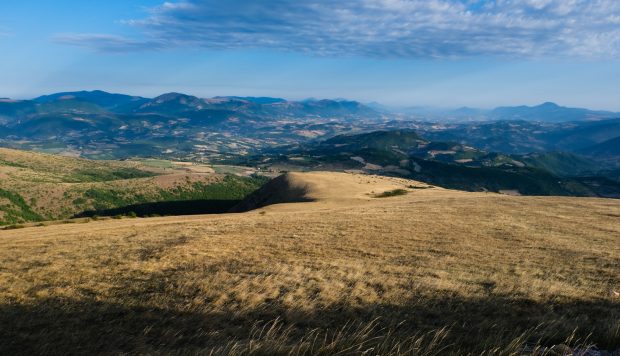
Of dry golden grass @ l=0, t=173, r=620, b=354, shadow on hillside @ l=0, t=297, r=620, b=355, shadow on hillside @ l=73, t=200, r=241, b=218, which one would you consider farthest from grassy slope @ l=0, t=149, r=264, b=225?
shadow on hillside @ l=0, t=297, r=620, b=355

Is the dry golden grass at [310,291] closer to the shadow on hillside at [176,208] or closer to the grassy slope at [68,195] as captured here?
the grassy slope at [68,195]

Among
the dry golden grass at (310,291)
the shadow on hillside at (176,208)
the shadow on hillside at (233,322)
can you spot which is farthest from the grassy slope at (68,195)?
the shadow on hillside at (233,322)

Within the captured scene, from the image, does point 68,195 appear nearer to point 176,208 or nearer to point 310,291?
point 176,208

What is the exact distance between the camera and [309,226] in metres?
34.0

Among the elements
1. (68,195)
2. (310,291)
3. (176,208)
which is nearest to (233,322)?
(310,291)

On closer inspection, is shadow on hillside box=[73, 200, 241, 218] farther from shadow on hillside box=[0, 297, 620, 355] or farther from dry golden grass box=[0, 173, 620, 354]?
shadow on hillside box=[0, 297, 620, 355]

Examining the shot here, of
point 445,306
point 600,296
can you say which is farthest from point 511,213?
point 445,306

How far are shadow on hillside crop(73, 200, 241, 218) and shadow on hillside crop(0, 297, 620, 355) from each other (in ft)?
460

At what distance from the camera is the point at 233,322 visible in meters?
12.3

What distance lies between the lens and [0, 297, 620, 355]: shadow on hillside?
34.5 ft

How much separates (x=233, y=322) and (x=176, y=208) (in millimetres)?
158134

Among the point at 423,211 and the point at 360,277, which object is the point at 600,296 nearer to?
the point at 360,277

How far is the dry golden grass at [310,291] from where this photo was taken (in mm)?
9664

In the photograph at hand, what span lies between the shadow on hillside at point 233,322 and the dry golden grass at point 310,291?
0.07 metres
